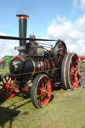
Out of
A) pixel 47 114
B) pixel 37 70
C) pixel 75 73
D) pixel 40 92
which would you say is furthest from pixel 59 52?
pixel 47 114

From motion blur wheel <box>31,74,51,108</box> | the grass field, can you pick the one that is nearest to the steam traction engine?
motion blur wheel <box>31,74,51,108</box>

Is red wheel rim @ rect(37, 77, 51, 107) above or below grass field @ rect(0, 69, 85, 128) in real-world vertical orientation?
above

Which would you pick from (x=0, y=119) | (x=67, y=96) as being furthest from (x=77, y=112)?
(x=0, y=119)

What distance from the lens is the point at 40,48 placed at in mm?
4945

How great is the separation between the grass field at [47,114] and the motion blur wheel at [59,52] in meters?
1.68

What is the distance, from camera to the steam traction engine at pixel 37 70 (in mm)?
4148

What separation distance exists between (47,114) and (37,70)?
5.13ft

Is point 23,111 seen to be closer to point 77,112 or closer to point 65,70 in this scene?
point 77,112

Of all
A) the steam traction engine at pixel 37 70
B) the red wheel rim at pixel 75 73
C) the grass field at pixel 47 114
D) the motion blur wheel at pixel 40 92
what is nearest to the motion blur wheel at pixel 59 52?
the steam traction engine at pixel 37 70

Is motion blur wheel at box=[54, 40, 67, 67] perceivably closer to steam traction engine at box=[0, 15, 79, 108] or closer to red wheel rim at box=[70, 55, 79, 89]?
steam traction engine at box=[0, 15, 79, 108]

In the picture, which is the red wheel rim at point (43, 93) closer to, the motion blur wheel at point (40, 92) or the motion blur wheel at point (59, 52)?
the motion blur wheel at point (40, 92)

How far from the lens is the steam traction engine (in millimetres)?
4148

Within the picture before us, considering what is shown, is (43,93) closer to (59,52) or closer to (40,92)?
(40,92)

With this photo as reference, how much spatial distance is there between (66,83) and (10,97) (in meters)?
2.27
